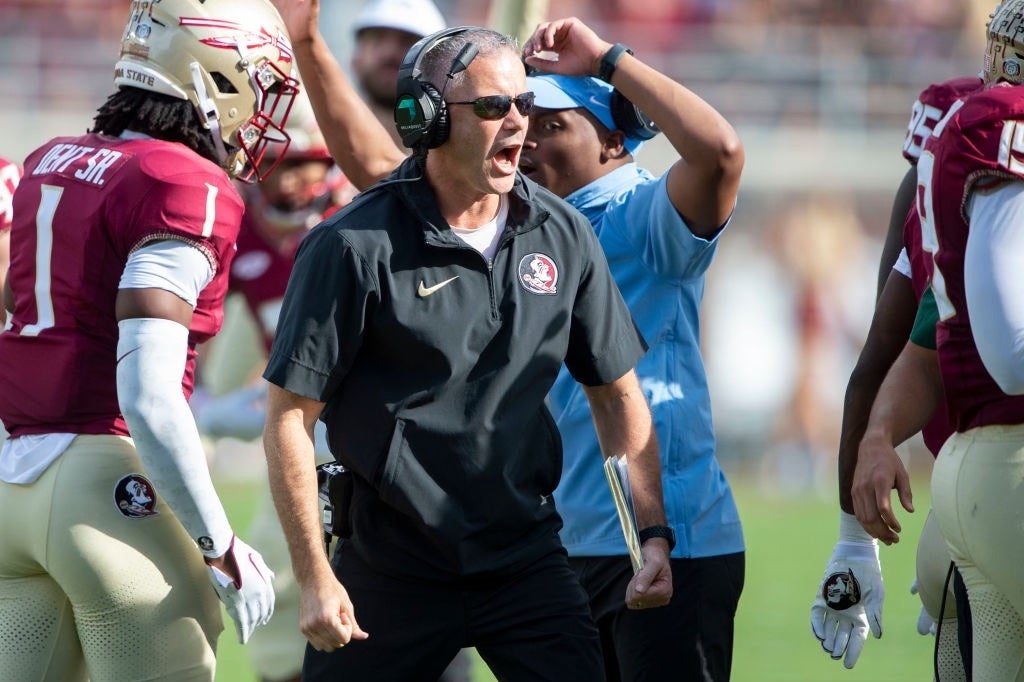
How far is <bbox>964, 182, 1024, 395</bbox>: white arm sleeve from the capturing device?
9.55 ft

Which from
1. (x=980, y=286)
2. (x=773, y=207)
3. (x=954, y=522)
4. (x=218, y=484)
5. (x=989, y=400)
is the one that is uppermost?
(x=980, y=286)

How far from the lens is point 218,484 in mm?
15492

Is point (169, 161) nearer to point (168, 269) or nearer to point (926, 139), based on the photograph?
point (168, 269)

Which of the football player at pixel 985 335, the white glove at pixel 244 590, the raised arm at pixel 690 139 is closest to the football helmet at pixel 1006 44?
the football player at pixel 985 335

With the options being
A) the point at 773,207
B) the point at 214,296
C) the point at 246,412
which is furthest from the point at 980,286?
Answer: the point at 773,207

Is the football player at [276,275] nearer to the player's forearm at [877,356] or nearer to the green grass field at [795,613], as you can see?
the green grass field at [795,613]

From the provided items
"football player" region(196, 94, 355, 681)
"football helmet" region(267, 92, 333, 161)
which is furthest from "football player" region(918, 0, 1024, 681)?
"football helmet" region(267, 92, 333, 161)

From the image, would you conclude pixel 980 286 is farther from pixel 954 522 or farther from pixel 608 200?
pixel 608 200

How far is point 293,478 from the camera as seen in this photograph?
320 cm

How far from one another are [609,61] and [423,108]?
807 mm

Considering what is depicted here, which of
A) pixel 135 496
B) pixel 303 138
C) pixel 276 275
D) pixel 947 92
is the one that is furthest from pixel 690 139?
pixel 276 275

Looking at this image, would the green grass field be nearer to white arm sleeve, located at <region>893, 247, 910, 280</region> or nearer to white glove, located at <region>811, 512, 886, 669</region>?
white glove, located at <region>811, 512, 886, 669</region>

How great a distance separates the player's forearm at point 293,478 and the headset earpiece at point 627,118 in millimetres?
1475

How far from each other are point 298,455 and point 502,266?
0.60 meters
